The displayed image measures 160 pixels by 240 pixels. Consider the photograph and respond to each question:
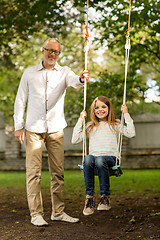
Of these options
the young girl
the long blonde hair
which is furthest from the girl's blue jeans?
the long blonde hair

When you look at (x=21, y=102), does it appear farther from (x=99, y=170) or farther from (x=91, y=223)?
(x=91, y=223)

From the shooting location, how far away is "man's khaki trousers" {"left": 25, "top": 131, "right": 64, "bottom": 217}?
15.3 feet

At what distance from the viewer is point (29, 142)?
4.70 meters

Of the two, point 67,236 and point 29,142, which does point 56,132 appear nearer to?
point 29,142

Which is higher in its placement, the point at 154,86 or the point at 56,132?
the point at 154,86

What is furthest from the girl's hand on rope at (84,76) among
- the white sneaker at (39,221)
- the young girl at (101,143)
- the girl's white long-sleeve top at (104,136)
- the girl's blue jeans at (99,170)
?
the white sneaker at (39,221)

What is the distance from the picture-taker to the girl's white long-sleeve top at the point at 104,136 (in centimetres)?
461

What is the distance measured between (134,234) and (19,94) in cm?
226

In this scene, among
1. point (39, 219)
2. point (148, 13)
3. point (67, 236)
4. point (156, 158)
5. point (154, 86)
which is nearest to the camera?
point (67, 236)

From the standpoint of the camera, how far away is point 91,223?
539 cm

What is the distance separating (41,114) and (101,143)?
2.77 feet

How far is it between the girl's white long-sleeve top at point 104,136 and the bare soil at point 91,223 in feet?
3.32

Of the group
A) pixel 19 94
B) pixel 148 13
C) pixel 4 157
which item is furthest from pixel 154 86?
pixel 4 157

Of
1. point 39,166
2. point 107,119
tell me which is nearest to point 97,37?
point 107,119
